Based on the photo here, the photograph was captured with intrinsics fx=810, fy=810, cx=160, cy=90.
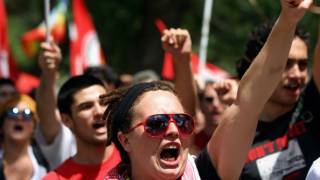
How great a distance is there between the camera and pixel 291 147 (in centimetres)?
368

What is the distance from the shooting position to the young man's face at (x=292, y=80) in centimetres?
383

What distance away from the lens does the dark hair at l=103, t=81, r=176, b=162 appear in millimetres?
3154

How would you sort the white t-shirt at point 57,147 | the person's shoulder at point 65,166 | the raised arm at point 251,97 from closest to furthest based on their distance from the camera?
the raised arm at point 251,97, the person's shoulder at point 65,166, the white t-shirt at point 57,147

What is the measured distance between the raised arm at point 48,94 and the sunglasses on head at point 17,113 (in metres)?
0.13

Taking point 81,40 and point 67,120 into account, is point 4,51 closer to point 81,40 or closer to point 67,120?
point 81,40

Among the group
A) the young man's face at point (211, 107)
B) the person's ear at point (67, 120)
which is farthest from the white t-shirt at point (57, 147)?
the young man's face at point (211, 107)

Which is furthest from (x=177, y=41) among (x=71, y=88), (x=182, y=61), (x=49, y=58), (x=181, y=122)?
(x=49, y=58)

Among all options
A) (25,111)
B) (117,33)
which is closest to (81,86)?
(25,111)

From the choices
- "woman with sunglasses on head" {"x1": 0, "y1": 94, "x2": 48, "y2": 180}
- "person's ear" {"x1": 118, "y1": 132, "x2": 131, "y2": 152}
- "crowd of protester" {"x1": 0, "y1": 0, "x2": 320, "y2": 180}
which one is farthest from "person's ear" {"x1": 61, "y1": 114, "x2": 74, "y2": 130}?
"person's ear" {"x1": 118, "y1": 132, "x2": 131, "y2": 152}

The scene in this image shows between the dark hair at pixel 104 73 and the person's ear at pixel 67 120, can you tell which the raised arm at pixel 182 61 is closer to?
the person's ear at pixel 67 120

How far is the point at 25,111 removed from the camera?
489 centimetres

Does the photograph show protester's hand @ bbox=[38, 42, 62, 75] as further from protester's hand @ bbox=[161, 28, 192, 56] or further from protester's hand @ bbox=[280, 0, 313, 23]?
protester's hand @ bbox=[280, 0, 313, 23]

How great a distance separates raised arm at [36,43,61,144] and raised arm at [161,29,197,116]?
3.72ft

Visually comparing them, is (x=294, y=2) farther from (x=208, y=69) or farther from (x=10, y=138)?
(x=208, y=69)
